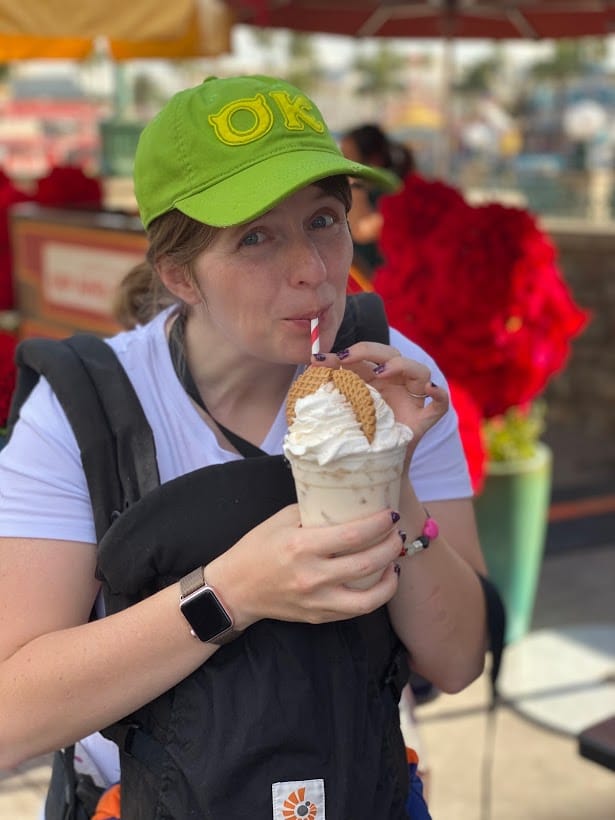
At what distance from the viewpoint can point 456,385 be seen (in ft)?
12.7

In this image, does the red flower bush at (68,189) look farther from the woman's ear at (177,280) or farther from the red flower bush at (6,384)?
the woman's ear at (177,280)

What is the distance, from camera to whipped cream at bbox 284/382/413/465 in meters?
1.26

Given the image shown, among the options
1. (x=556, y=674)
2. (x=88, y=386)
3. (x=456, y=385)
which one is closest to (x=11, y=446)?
(x=88, y=386)

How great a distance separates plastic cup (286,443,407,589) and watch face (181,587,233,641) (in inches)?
5.9

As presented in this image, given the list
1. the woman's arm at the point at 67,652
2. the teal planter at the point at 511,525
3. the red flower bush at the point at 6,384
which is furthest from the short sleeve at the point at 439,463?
the teal planter at the point at 511,525

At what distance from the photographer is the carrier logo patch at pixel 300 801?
1374 mm

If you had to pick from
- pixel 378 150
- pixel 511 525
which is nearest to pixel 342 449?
pixel 511 525

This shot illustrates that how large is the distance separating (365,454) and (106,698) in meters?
0.46

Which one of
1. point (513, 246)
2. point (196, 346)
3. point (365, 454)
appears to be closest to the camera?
point (365, 454)

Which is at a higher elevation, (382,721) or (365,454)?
(365,454)

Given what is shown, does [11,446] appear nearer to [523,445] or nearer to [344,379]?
[344,379]

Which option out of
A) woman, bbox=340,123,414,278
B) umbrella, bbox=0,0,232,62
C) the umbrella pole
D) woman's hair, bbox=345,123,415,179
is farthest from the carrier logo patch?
the umbrella pole

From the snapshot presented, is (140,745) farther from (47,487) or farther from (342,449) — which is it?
(342,449)

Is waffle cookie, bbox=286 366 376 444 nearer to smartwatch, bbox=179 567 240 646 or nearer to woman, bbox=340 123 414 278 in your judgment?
smartwatch, bbox=179 567 240 646
